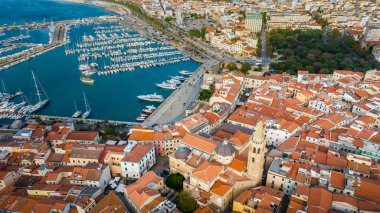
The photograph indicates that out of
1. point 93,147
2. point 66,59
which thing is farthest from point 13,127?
point 66,59

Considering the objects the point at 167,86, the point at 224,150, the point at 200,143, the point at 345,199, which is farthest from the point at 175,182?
the point at 167,86

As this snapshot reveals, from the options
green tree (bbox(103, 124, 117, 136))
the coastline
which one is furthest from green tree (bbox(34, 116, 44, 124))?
the coastline

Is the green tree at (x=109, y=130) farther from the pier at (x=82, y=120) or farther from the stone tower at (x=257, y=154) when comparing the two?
the stone tower at (x=257, y=154)

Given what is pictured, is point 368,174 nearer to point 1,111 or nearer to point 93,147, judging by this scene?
point 93,147

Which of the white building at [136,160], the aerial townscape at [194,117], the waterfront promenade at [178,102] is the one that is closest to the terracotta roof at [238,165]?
the aerial townscape at [194,117]

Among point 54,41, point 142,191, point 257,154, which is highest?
point 54,41

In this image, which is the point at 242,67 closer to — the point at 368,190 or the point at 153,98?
the point at 153,98
